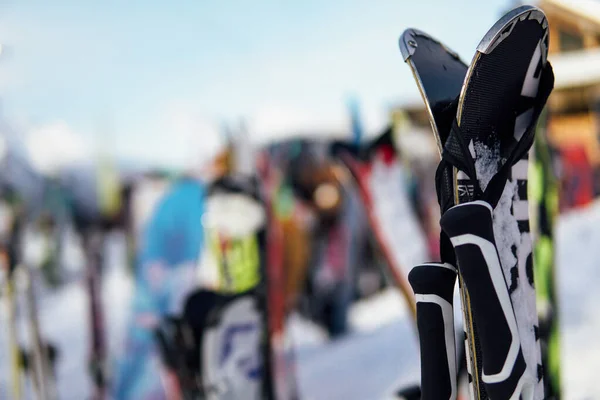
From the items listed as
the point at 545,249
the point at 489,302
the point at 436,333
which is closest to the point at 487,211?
the point at 489,302

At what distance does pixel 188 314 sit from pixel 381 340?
Result: 354cm

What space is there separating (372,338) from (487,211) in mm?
5761

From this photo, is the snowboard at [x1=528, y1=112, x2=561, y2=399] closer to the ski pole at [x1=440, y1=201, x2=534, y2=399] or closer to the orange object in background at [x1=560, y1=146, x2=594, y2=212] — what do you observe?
the ski pole at [x1=440, y1=201, x2=534, y2=399]

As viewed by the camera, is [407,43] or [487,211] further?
[407,43]

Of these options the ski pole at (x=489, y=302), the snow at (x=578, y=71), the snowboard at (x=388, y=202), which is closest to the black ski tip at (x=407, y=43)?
the ski pole at (x=489, y=302)

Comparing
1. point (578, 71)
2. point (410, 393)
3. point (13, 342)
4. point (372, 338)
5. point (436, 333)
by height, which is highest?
point (578, 71)

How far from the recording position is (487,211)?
1.17 m

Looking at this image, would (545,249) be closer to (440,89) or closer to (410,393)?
(410,393)

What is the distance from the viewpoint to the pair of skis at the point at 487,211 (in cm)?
114

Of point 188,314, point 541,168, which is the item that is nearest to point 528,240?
point 541,168

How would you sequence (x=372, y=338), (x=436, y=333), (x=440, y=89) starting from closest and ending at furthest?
(x=436, y=333)
(x=440, y=89)
(x=372, y=338)

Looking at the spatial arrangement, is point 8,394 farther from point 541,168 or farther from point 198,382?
point 541,168

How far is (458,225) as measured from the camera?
3.78 feet

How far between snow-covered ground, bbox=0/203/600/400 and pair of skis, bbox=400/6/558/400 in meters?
2.84
